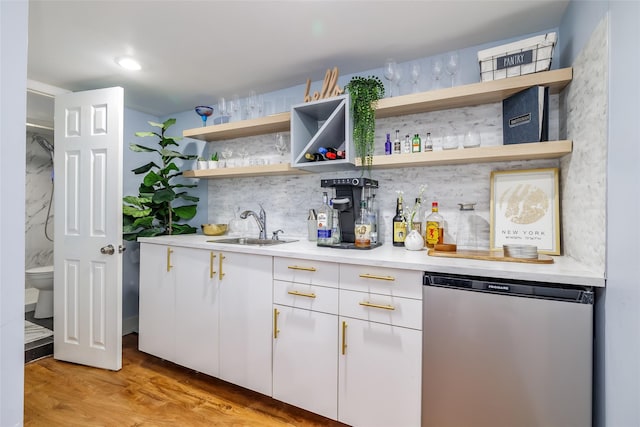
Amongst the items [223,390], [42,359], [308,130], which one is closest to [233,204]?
[308,130]

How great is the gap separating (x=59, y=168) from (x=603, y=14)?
3.50m

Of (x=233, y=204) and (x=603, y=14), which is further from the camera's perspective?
(x=233, y=204)

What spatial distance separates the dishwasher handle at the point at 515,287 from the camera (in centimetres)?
121

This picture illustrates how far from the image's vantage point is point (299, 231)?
267 centimetres

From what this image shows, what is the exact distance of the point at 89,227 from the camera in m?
2.42

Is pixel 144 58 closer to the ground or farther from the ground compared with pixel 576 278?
farther from the ground

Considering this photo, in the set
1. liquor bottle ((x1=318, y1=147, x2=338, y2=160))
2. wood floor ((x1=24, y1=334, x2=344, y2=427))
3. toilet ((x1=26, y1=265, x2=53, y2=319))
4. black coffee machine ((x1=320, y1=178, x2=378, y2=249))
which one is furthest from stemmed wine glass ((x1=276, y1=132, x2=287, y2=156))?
toilet ((x1=26, y1=265, x2=53, y2=319))

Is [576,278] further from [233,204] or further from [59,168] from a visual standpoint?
[59,168]

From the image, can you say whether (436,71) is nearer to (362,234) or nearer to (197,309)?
(362,234)

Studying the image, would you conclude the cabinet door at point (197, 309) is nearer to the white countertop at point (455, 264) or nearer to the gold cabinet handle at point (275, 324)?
the white countertop at point (455, 264)

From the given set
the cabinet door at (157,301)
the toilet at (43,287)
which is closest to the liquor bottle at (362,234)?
the cabinet door at (157,301)

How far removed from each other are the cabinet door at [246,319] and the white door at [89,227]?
0.94 m

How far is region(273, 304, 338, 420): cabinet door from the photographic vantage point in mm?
1710
